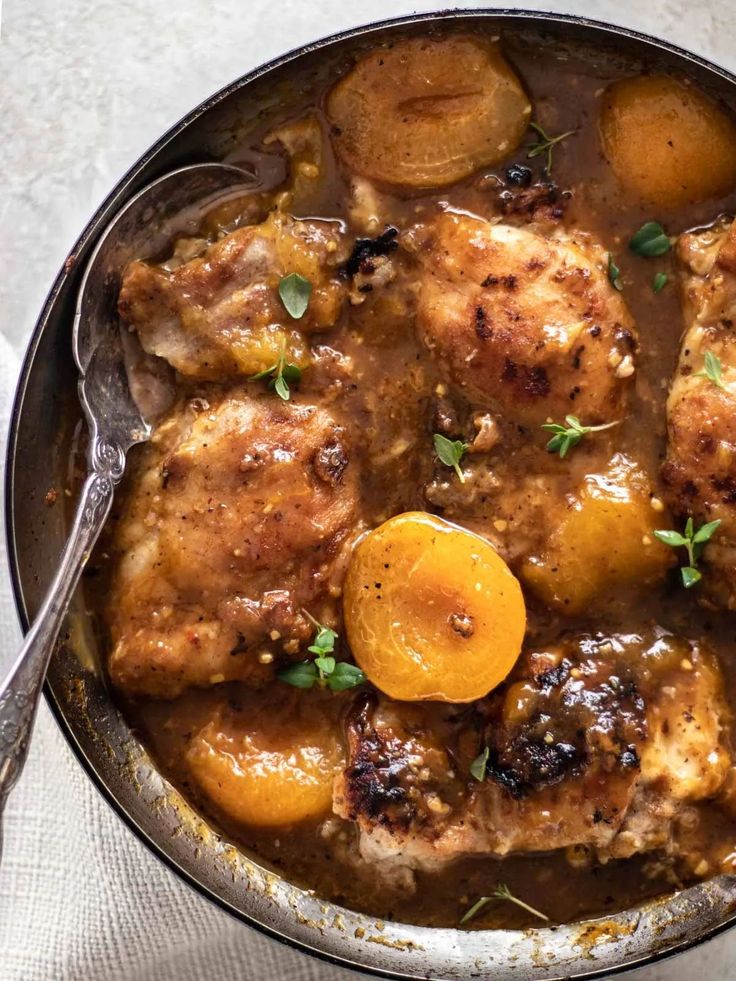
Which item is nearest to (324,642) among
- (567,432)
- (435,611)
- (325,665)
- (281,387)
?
(325,665)

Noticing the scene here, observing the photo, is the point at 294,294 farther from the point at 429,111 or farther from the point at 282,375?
the point at 429,111

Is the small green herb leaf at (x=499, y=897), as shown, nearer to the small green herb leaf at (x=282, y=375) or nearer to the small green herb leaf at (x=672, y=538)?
the small green herb leaf at (x=672, y=538)

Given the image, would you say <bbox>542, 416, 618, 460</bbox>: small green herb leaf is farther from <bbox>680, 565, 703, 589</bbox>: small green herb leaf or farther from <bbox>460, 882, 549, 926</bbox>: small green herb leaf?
<bbox>460, 882, 549, 926</bbox>: small green herb leaf

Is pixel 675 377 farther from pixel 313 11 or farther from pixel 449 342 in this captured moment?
pixel 313 11

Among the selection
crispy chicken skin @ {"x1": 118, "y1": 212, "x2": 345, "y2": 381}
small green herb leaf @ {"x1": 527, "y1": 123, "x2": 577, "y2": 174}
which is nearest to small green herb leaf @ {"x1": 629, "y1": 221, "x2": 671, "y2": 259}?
small green herb leaf @ {"x1": 527, "y1": 123, "x2": 577, "y2": 174}

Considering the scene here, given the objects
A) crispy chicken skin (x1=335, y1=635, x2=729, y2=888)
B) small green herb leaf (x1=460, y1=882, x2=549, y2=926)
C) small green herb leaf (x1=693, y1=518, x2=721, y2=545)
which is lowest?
small green herb leaf (x1=460, y1=882, x2=549, y2=926)
